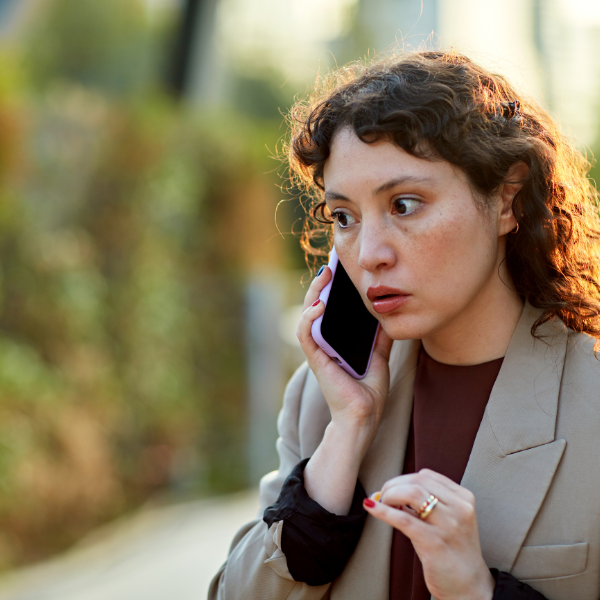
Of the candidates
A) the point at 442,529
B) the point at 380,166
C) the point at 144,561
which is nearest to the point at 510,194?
the point at 380,166

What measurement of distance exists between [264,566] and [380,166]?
1.20 metres

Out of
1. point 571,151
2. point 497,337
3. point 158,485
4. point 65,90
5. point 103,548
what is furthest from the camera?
point 158,485

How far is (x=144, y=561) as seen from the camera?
4992 mm

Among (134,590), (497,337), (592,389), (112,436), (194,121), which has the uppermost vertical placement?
(194,121)

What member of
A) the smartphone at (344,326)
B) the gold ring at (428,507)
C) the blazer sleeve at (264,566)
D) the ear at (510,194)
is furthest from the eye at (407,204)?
the blazer sleeve at (264,566)

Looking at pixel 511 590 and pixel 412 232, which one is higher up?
pixel 412 232

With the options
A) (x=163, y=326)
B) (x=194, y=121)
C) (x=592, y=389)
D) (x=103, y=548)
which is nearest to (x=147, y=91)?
(x=194, y=121)

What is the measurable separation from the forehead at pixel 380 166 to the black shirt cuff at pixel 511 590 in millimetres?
1002

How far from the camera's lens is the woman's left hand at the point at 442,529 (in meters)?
1.43

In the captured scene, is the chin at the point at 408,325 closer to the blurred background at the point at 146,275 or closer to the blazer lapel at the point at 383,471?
the blazer lapel at the point at 383,471

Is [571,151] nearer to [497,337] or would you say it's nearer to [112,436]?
[497,337]

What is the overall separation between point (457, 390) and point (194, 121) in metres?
5.90

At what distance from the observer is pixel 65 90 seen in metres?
5.84

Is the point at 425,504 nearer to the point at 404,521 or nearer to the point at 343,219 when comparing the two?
the point at 404,521
